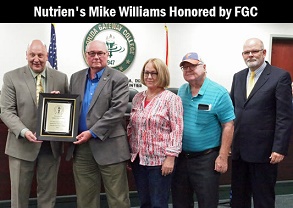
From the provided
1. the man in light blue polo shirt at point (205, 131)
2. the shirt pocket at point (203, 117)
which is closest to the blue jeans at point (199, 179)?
the man in light blue polo shirt at point (205, 131)

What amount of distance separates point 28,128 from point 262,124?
1.52 metres

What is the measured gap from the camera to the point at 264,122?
218 cm

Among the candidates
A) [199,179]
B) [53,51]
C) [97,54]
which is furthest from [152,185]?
[53,51]

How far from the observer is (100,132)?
2061 mm

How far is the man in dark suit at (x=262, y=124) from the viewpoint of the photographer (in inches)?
83.8

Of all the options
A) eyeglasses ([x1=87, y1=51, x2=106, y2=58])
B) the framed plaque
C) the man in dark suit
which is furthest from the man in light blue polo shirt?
the framed plaque

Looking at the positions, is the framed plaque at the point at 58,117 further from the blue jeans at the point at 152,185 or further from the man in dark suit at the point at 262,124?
the man in dark suit at the point at 262,124

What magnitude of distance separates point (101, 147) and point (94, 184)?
0.29m

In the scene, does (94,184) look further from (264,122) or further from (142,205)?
(264,122)

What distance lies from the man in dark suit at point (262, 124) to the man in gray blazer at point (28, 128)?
48.4 inches

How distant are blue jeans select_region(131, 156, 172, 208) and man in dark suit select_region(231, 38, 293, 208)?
57 centimetres

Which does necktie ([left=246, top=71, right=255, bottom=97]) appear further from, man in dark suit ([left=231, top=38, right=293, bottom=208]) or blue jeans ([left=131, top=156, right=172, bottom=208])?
blue jeans ([left=131, top=156, right=172, bottom=208])

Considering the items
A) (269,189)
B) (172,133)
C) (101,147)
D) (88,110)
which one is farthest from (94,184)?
(269,189)

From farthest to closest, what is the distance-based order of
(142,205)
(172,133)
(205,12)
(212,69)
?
(212,69) < (205,12) < (142,205) < (172,133)
